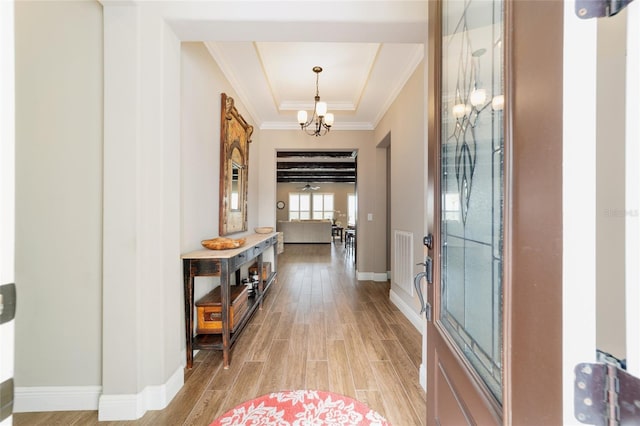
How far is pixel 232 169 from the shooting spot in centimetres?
304

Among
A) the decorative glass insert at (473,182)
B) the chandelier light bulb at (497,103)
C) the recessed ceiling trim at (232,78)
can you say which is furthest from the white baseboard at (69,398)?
the recessed ceiling trim at (232,78)

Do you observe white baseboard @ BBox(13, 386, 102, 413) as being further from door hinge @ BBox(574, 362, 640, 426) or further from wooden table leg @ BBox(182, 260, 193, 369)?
door hinge @ BBox(574, 362, 640, 426)

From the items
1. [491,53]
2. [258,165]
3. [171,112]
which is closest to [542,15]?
[491,53]

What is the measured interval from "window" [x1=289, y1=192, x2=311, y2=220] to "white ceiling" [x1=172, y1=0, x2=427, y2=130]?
30.0 feet

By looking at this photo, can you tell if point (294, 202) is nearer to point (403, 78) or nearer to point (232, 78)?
point (232, 78)

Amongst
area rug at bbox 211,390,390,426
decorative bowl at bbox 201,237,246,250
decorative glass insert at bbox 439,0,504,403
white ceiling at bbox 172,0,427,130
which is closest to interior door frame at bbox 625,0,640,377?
decorative glass insert at bbox 439,0,504,403

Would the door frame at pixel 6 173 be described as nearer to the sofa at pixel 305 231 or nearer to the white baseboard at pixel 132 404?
the white baseboard at pixel 132 404

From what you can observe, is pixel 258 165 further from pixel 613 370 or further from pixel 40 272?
pixel 613 370

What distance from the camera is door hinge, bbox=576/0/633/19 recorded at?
0.40 m

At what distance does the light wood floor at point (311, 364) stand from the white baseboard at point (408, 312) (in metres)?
0.07

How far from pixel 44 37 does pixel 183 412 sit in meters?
2.49

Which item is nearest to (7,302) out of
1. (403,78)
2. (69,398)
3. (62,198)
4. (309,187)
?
(62,198)

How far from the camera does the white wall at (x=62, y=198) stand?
62.3 inches

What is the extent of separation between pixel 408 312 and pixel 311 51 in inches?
123
